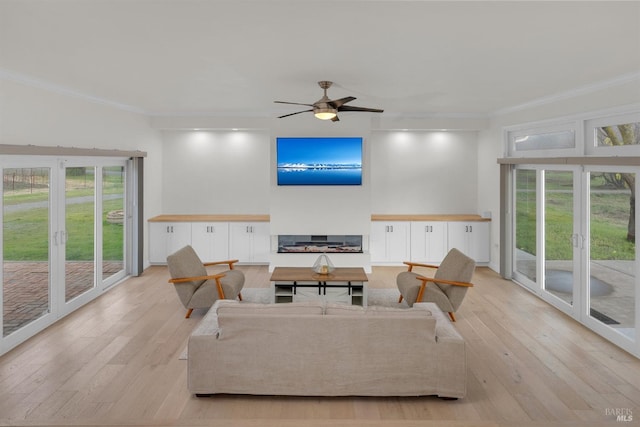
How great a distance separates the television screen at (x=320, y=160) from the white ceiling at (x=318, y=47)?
1675 millimetres

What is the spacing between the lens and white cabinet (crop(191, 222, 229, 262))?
329 inches

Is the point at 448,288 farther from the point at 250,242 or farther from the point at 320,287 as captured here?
the point at 250,242

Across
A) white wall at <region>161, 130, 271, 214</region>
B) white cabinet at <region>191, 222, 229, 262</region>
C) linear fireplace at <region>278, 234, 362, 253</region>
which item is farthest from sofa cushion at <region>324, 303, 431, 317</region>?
white wall at <region>161, 130, 271, 214</region>

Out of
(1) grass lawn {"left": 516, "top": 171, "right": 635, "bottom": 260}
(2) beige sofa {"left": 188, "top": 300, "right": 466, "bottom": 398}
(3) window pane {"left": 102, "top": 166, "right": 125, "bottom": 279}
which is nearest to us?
(2) beige sofa {"left": 188, "top": 300, "right": 466, "bottom": 398}

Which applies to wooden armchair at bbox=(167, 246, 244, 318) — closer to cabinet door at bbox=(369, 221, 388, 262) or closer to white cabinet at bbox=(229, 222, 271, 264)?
white cabinet at bbox=(229, 222, 271, 264)

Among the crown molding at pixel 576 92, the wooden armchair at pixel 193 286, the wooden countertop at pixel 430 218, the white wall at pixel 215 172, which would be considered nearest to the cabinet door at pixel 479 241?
the wooden countertop at pixel 430 218

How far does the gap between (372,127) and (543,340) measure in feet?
15.5

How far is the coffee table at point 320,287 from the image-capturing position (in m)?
5.64

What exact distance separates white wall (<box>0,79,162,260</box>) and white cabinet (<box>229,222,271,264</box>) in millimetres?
1598

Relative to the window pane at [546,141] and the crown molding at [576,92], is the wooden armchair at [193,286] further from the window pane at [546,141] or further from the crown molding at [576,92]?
the crown molding at [576,92]

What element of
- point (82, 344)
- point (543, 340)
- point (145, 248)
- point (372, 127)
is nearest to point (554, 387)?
point (543, 340)

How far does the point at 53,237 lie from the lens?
5355mm

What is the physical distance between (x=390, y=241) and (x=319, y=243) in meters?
1.39

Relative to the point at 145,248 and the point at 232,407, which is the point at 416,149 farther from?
the point at 232,407
